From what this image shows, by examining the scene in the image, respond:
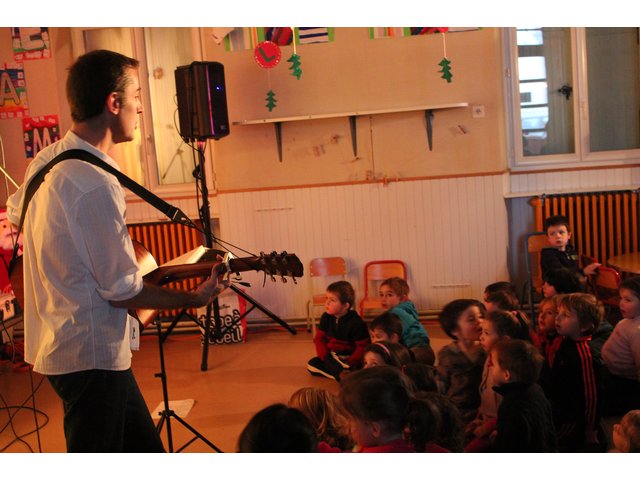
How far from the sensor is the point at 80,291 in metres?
1.74

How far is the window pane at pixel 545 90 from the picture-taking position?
541 centimetres

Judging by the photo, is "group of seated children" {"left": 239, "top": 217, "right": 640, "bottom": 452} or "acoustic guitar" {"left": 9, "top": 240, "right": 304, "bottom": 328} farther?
"acoustic guitar" {"left": 9, "top": 240, "right": 304, "bottom": 328}

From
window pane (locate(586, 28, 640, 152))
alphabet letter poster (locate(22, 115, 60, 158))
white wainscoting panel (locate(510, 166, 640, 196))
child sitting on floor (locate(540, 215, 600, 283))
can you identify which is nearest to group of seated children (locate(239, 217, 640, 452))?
child sitting on floor (locate(540, 215, 600, 283))

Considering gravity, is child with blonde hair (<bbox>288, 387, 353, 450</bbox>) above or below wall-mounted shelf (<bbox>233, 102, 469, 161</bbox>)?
below

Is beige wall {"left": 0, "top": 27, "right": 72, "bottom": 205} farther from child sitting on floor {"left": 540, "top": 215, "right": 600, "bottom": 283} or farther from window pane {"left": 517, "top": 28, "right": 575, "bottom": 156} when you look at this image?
child sitting on floor {"left": 540, "top": 215, "right": 600, "bottom": 283}

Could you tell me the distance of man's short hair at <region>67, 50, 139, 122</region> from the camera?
1.80m

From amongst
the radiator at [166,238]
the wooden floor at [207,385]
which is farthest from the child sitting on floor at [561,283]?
the radiator at [166,238]

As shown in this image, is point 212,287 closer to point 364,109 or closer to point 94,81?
point 94,81

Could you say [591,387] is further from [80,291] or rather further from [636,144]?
[636,144]

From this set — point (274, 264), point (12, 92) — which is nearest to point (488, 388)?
point (274, 264)

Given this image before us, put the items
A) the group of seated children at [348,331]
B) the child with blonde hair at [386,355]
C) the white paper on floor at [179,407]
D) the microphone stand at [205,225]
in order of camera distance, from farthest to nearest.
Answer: the microphone stand at [205,225], the group of seated children at [348,331], the white paper on floor at [179,407], the child with blonde hair at [386,355]

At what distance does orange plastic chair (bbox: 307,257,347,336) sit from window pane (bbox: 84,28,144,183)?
162 cm

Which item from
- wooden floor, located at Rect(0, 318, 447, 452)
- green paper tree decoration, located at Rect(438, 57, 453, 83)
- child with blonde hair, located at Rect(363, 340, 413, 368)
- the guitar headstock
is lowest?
wooden floor, located at Rect(0, 318, 447, 452)

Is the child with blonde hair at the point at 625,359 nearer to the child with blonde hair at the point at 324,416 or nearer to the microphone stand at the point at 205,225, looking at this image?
the child with blonde hair at the point at 324,416
